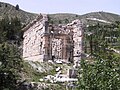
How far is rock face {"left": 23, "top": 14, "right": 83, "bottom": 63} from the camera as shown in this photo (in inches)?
1606

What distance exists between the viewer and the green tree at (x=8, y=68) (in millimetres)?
26125

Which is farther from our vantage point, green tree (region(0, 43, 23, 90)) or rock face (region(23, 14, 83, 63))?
rock face (region(23, 14, 83, 63))

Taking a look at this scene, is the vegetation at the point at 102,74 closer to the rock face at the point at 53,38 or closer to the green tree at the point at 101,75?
the green tree at the point at 101,75

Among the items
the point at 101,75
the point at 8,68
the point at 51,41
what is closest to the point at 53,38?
the point at 51,41

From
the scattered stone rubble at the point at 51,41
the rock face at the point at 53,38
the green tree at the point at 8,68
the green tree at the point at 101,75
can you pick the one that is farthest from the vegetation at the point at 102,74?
the rock face at the point at 53,38

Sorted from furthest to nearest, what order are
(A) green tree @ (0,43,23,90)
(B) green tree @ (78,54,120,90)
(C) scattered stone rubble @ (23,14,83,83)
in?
(C) scattered stone rubble @ (23,14,83,83)
(A) green tree @ (0,43,23,90)
(B) green tree @ (78,54,120,90)

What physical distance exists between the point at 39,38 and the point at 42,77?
37.9 feet

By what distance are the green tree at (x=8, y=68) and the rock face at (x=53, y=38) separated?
35.4ft

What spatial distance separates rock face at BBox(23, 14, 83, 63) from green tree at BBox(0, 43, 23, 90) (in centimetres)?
1080

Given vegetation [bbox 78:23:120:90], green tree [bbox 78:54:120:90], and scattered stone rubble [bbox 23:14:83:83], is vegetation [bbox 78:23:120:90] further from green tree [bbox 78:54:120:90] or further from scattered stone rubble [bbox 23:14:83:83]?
scattered stone rubble [bbox 23:14:83:83]

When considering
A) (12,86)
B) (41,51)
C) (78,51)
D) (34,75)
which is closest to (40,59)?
(41,51)

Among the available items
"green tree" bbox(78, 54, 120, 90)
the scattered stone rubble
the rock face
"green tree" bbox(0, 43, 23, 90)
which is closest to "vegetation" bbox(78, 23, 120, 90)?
"green tree" bbox(78, 54, 120, 90)

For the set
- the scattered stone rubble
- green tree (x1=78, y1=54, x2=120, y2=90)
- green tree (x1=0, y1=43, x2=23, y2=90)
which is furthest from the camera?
the scattered stone rubble

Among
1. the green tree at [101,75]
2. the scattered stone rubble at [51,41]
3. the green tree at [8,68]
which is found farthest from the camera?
the scattered stone rubble at [51,41]
